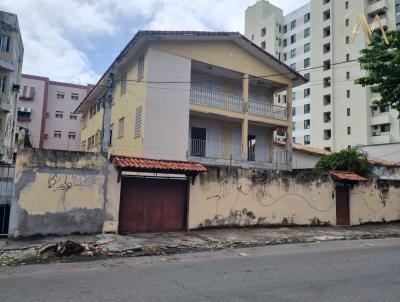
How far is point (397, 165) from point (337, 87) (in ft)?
78.0

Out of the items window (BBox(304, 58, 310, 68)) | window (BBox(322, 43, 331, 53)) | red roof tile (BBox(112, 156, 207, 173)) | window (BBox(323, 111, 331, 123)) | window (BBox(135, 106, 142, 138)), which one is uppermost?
window (BBox(322, 43, 331, 53))

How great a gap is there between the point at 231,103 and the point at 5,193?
44.4 feet

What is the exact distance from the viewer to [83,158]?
37.8 ft

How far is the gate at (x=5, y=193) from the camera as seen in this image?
1072 cm

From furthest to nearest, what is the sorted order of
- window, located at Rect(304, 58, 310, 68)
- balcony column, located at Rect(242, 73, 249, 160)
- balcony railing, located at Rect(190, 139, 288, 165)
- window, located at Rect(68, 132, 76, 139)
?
1. window, located at Rect(304, 58, 310, 68)
2. window, located at Rect(68, 132, 76, 139)
3. balcony column, located at Rect(242, 73, 249, 160)
4. balcony railing, located at Rect(190, 139, 288, 165)

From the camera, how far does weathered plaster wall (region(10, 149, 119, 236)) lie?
35.1 feet

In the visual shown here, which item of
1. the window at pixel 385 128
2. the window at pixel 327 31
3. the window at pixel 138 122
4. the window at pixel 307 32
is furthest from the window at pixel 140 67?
the window at pixel 307 32

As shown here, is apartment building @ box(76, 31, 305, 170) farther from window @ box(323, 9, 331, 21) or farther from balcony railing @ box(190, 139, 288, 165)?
window @ box(323, 9, 331, 21)

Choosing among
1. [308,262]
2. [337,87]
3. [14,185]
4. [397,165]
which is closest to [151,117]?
[14,185]

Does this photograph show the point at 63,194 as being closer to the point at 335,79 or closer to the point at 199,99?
the point at 199,99

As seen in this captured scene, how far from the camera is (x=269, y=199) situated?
49.4 feet

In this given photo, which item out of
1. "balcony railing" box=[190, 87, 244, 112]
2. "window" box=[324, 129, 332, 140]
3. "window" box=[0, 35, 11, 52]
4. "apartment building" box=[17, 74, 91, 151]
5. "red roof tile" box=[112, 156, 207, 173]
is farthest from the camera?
"window" box=[324, 129, 332, 140]

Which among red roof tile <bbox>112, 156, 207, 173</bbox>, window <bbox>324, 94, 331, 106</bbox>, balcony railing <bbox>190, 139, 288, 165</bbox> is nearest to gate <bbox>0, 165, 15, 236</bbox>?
red roof tile <bbox>112, 156, 207, 173</bbox>

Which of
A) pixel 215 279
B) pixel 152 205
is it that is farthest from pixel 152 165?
pixel 215 279
